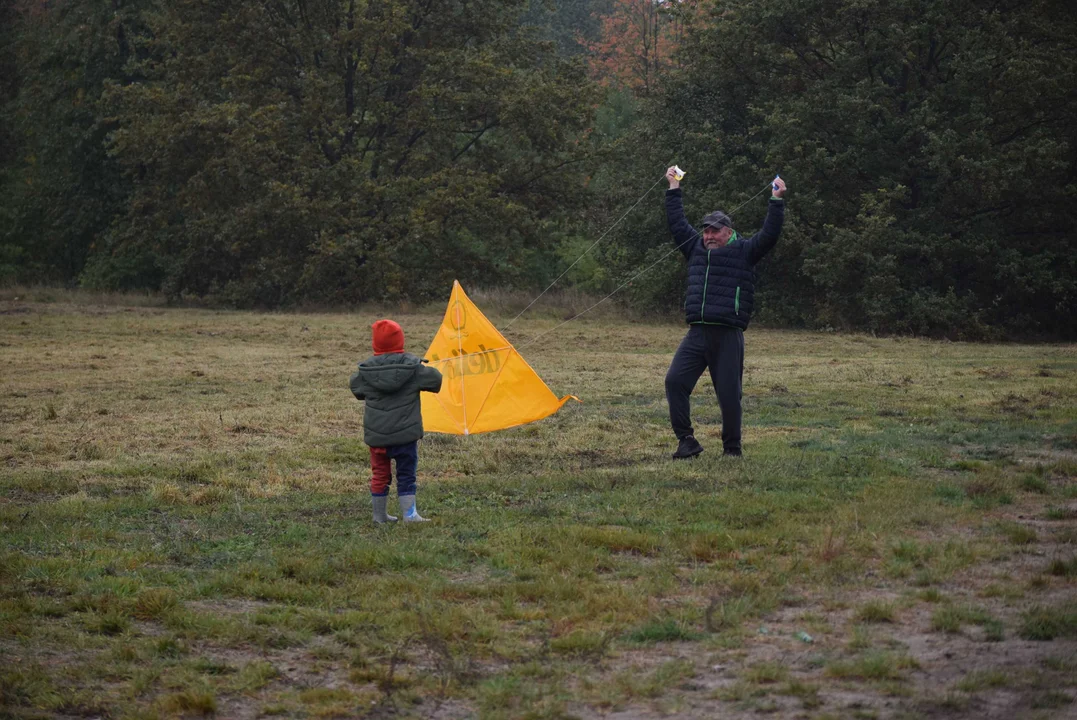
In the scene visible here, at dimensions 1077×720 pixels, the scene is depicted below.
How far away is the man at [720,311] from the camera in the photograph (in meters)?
10.4

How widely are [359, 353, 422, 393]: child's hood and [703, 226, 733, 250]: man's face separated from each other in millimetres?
3049

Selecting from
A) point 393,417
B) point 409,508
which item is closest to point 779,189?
point 393,417

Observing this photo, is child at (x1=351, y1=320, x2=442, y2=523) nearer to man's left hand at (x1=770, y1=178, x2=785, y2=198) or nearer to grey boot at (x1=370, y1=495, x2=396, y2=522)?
grey boot at (x1=370, y1=495, x2=396, y2=522)

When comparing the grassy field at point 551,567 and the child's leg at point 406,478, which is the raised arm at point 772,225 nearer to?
the grassy field at point 551,567

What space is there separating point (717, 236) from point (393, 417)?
3409 mm

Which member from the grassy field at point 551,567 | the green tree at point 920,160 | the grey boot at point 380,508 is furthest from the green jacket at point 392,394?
the green tree at point 920,160

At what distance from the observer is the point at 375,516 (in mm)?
8461

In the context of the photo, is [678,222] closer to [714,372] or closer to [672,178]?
[672,178]

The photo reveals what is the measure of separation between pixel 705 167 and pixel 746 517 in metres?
26.6

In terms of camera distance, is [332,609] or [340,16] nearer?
[332,609]

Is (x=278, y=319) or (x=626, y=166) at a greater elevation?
(x=626, y=166)

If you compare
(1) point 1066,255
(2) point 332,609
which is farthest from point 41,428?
(1) point 1066,255

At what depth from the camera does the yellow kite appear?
12.5m

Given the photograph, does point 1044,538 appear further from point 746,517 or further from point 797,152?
point 797,152
